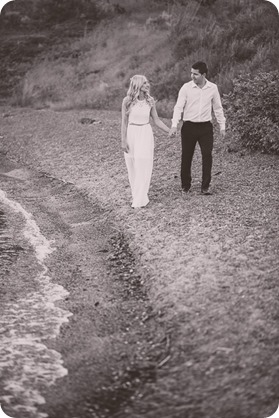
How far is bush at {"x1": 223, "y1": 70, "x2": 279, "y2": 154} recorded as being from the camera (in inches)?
537

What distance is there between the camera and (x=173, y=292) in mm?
7488

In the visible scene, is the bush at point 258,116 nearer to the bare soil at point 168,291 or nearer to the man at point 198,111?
the bare soil at point 168,291

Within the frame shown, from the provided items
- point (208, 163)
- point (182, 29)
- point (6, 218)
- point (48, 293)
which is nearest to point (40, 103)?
point (182, 29)

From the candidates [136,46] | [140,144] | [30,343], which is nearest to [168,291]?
[30,343]

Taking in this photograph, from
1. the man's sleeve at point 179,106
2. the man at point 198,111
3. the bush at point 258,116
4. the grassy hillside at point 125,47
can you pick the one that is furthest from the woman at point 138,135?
the grassy hillside at point 125,47

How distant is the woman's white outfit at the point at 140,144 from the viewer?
10445mm

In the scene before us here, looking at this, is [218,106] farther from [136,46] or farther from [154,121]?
[136,46]

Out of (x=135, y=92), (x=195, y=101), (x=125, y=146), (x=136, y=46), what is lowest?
(x=136, y=46)

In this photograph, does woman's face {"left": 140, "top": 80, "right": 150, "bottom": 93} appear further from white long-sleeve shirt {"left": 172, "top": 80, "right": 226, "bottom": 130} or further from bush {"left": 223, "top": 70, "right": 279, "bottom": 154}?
bush {"left": 223, "top": 70, "right": 279, "bottom": 154}

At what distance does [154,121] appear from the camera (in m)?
10.7

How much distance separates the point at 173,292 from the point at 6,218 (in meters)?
5.41

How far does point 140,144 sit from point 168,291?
3677mm

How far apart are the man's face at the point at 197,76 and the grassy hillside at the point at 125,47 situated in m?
5.67

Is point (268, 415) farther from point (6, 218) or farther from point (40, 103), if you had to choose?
point (40, 103)
